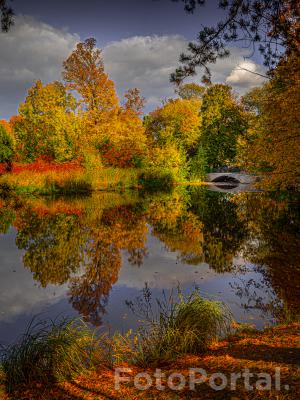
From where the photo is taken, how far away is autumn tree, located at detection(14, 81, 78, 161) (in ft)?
104

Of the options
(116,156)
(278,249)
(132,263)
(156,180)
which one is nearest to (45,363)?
(132,263)

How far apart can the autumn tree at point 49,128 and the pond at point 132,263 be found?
1505 cm

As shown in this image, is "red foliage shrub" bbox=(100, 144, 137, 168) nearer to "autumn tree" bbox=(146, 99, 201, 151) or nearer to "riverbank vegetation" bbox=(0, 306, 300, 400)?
"autumn tree" bbox=(146, 99, 201, 151)

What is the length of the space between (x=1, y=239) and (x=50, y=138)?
67.3ft

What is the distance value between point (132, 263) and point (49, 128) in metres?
25.3

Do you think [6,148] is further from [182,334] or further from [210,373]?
[210,373]

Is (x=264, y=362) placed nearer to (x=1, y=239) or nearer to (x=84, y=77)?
(x=1, y=239)

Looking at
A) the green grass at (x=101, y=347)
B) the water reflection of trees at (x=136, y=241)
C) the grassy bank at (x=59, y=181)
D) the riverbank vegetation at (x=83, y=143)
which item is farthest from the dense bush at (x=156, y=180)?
the green grass at (x=101, y=347)

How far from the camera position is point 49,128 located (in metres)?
32.6

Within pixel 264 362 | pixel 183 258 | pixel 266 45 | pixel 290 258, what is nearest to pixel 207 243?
pixel 183 258

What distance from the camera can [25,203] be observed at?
21.6m

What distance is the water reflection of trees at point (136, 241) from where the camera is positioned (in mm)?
8211

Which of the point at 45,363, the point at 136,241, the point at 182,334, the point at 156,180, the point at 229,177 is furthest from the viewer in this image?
the point at 229,177

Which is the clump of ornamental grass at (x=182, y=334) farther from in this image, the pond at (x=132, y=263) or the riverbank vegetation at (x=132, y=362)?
the pond at (x=132, y=263)
